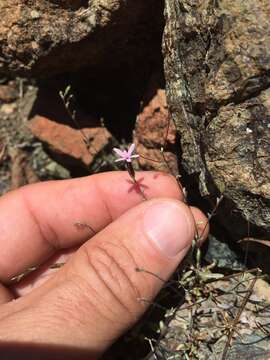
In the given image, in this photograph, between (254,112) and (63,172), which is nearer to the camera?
(254,112)

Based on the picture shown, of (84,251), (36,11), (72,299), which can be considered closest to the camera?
(72,299)

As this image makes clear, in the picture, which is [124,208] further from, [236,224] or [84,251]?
[236,224]

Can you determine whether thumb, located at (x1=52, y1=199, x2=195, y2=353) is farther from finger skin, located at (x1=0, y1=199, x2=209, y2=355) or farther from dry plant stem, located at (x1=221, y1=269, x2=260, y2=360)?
dry plant stem, located at (x1=221, y1=269, x2=260, y2=360)

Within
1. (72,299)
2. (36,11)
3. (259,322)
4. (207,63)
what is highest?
(36,11)

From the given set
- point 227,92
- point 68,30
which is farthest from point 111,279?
point 68,30

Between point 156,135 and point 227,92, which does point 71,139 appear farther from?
point 227,92

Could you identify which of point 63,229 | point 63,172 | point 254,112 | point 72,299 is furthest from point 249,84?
point 63,172
